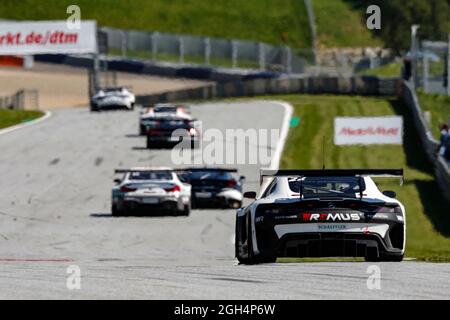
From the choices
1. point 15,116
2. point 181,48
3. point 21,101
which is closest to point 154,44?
point 181,48

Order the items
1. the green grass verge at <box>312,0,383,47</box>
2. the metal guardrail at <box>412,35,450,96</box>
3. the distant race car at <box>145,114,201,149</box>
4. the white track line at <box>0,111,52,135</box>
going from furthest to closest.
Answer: the green grass verge at <box>312,0,383,47</box>, the metal guardrail at <box>412,35,450,96</box>, the white track line at <box>0,111,52,135</box>, the distant race car at <box>145,114,201,149</box>

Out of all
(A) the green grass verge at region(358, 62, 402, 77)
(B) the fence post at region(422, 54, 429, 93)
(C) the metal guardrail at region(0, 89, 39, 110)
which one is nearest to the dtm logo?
(B) the fence post at region(422, 54, 429, 93)

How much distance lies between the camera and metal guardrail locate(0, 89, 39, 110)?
73.0m

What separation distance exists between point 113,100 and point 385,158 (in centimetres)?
2389

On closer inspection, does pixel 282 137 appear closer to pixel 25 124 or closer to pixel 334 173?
pixel 25 124

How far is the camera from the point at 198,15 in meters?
112

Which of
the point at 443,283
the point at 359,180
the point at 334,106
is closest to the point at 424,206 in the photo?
the point at 359,180

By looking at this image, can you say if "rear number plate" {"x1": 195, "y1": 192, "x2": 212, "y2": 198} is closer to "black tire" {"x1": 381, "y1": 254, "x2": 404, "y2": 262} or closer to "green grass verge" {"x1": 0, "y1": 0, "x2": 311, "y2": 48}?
"black tire" {"x1": 381, "y1": 254, "x2": 404, "y2": 262}

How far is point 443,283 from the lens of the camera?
10.7m

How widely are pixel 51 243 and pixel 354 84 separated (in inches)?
1735

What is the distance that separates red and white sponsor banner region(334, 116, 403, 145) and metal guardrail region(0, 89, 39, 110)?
95.5 feet

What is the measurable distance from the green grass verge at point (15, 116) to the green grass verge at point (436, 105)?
17353mm

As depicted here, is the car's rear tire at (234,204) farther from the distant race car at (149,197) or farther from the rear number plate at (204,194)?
the distant race car at (149,197)
